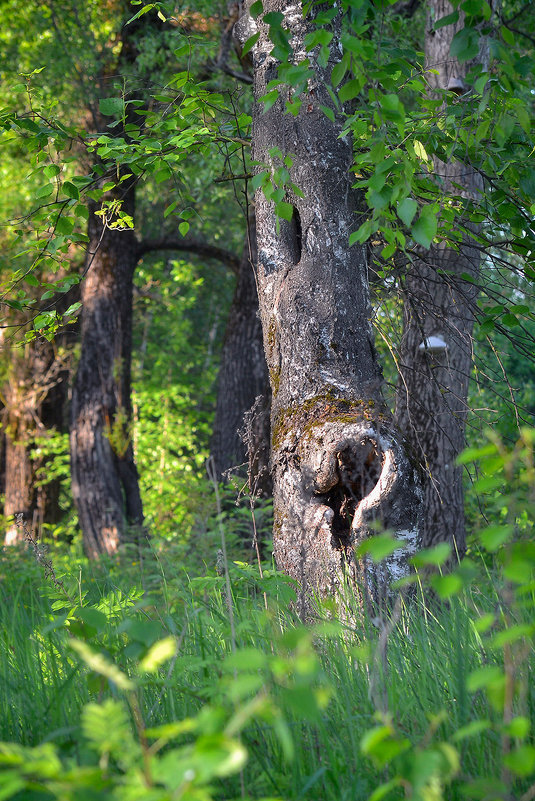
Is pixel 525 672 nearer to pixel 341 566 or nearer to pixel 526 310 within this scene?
pixel 341 566

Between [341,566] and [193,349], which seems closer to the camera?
[341,566]

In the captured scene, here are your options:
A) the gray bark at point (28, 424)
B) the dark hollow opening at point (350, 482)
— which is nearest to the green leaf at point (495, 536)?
the dark hollow opening at point (350, 482)

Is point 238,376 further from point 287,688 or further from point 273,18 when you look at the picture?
point 287,688

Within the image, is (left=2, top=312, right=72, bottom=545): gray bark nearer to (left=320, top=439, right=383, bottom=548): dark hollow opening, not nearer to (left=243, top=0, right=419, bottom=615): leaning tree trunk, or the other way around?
(left=243, top=0, right=419, bottom=615): leaning tree trunk

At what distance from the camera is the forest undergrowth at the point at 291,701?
1.12m

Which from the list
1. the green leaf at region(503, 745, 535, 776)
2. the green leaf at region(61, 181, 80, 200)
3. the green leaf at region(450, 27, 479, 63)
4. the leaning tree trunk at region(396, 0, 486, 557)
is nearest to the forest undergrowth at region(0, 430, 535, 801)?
the green leaf at region(503, 745, 535, 776)

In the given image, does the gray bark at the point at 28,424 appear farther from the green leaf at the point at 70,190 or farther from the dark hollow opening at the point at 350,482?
the dark hollow opening at the point at 350,482

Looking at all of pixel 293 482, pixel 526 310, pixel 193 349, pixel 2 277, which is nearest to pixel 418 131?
pixel 526 310

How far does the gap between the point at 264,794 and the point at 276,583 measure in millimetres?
1095

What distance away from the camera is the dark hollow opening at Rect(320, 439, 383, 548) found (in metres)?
3.42

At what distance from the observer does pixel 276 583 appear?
109 inches

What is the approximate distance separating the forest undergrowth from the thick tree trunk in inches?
236

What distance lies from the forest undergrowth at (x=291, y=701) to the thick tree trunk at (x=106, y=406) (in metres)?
5.98

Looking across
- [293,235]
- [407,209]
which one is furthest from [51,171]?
[407,209]
